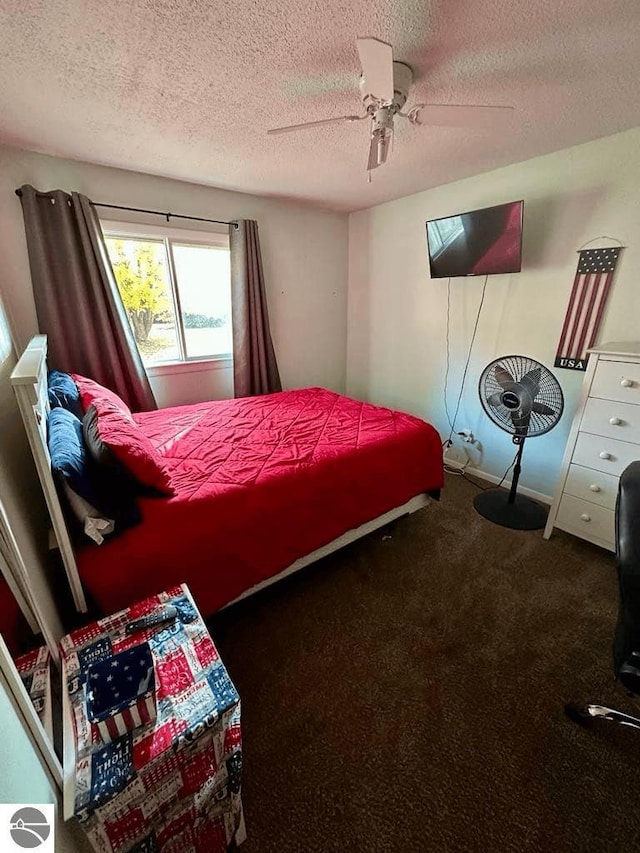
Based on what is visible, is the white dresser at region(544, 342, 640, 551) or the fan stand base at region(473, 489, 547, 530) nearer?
the white dresser at region(544, 342, 640, 551)

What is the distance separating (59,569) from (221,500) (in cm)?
75

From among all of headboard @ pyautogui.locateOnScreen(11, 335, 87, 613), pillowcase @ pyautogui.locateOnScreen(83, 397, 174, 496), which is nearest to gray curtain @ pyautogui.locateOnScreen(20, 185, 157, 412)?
pillowcase @ pyautogui.locateOnScreen(83, 397, 174, 496)

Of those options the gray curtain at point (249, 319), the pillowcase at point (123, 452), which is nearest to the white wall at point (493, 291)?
the gray curtain at point (249, 319)

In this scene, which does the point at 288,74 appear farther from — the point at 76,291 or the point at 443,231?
the point at 76,291

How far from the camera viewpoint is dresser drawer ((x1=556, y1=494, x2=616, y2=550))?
1.94 meters

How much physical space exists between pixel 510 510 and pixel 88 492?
2554 millimetres

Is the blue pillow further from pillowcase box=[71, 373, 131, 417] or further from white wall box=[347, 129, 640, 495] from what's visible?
white wall box=[347, 129, 640, 495]

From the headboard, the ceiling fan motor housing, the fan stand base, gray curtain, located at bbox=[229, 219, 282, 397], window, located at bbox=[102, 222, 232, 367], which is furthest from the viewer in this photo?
gray curtain, located at bbox=[229, 219, 282, 397]

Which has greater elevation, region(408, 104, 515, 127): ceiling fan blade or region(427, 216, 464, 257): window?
region(408, 104, 515, 127): ceiling fan blade

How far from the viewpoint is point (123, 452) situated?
1347mm

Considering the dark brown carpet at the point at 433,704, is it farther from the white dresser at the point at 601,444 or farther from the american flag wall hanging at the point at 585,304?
the american flag wall hanging at the point at 585,304

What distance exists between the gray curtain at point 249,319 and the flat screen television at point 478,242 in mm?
1506

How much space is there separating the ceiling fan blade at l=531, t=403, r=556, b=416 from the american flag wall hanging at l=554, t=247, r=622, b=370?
19.9 inches

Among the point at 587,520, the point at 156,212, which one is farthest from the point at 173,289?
the point at 587,520
